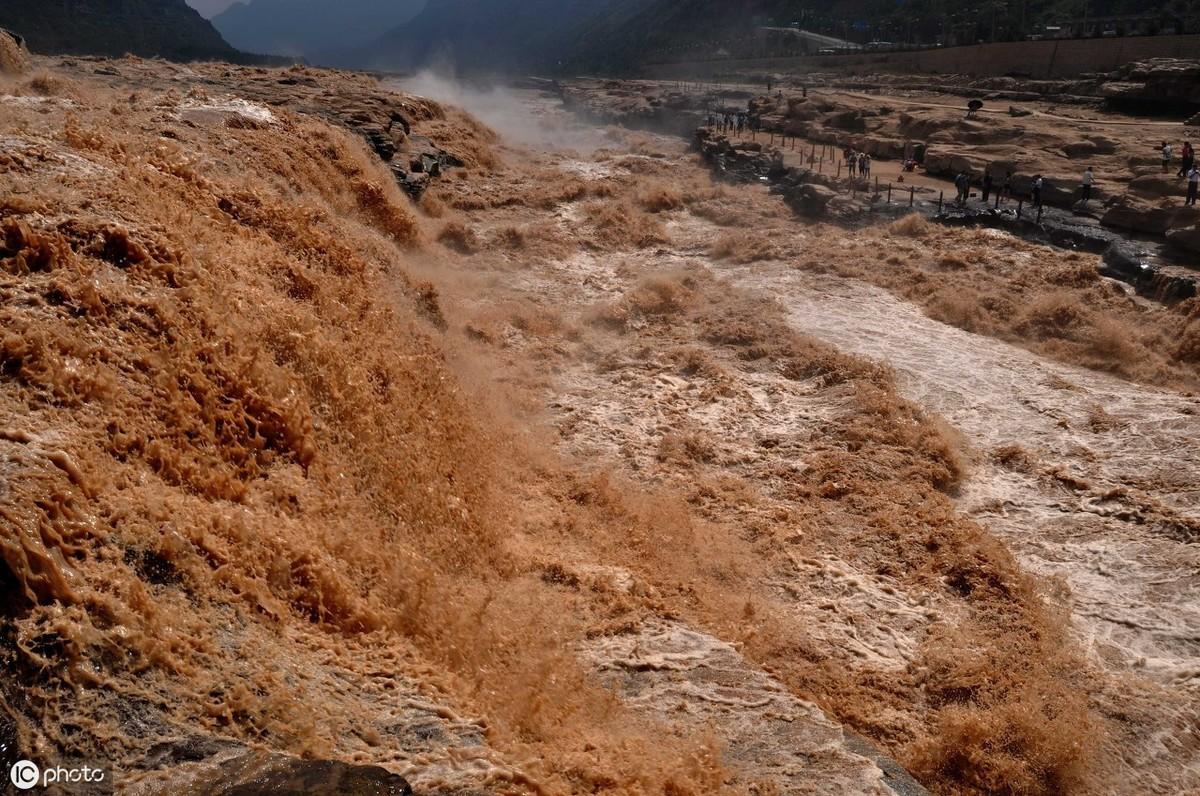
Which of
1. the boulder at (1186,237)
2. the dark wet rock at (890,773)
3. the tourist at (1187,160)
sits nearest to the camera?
the dark wet rock at (890,773)

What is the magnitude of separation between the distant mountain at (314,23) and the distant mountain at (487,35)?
1165 inches

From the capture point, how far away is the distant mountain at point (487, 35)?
106438 millimetres

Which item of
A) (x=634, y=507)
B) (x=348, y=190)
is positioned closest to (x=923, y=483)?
(x=634, y=507)

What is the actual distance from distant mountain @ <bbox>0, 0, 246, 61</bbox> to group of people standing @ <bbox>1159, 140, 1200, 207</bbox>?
46964mm

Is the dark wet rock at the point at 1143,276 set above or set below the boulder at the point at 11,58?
below

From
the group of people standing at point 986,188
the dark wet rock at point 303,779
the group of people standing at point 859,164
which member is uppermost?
the group of people standing at point 859,164

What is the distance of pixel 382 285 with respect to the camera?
1021cm

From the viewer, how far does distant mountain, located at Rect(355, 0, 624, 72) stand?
10644 centimetres

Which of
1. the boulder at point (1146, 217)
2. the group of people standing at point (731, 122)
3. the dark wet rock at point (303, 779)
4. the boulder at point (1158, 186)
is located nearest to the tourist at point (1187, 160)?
the boulder at point (1158, 186)

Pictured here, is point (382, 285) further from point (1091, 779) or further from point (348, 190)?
point (1091, 779)

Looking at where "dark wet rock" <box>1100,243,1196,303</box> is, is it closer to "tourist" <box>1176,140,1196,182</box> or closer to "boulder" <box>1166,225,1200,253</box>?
"boulder" <box>1166,225,1200,253</box>

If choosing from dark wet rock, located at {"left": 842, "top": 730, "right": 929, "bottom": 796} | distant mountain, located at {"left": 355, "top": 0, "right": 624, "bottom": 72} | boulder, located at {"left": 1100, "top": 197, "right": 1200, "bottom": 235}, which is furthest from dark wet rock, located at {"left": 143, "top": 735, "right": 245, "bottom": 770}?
distant mountain, located at {"left": 355, "top": 0, "right": 624, "bottom": 72}

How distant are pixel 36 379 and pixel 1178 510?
10.3 meters

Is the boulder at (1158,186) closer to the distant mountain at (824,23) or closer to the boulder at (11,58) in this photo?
the distant mountain at (824,23)
